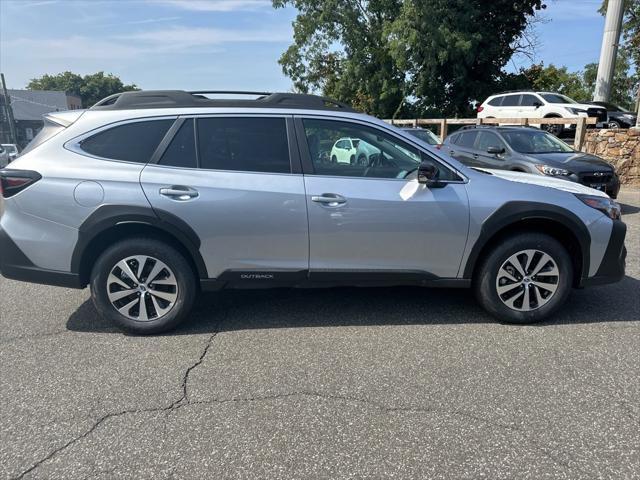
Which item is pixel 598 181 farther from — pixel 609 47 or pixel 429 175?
pixel 609 47

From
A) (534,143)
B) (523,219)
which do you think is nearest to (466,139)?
(534,143)

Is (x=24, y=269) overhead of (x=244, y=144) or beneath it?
beneath

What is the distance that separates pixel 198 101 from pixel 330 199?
4.67 feet

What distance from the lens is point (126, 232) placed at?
12.1 ft

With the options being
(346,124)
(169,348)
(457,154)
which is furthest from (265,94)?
(457,154)

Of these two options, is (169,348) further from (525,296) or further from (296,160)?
(525,296)

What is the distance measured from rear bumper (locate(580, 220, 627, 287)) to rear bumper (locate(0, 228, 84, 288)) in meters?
4.30

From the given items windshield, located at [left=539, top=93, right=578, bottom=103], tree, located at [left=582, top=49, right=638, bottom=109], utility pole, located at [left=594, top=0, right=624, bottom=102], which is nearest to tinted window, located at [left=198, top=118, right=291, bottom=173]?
windshield, located at [left=539, top=93, right=578, bottom=103]

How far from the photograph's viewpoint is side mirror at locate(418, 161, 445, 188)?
3572mm

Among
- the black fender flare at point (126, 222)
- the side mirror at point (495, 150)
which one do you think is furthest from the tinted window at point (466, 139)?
the black fender flare at point (126, 222)

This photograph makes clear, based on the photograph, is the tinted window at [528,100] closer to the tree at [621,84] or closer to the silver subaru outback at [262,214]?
the silver subaru outback at [262,214]

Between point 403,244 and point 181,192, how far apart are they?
1823 mm

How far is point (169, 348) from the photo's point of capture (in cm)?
355

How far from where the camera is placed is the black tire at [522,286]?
3811 mm
